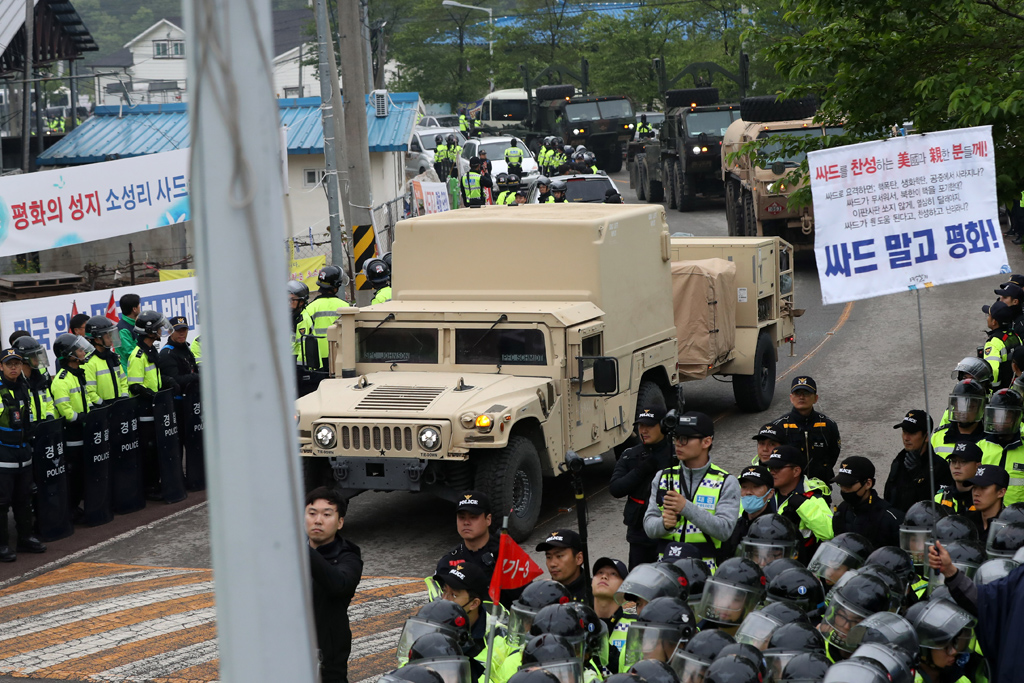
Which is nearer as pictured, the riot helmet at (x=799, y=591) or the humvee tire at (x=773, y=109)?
the riot helmet at (x=799, y=591)

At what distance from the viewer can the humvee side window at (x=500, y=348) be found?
10.9m

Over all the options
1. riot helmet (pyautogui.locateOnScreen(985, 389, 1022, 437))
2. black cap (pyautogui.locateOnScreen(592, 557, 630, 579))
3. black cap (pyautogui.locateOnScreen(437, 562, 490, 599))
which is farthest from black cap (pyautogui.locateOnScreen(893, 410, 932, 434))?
black cap (pyautogui.locateOnScreen(437, 562, 490, 599))

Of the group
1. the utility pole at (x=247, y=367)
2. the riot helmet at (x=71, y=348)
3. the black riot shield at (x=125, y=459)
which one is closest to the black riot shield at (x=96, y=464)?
the black riot shield at (x=125, y=459)

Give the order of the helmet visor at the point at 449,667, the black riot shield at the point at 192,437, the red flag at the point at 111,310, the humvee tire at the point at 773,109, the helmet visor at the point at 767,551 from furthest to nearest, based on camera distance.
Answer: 1. the humvee tire at the point at 773,109
2. the red flag at the point at 111,310
3. the black riot shield at the point at 192,437
4. the helmet visor at the point at 767,551
5. the helmet visor at the point at 449,667

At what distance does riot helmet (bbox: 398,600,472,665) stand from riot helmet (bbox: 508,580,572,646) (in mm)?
287

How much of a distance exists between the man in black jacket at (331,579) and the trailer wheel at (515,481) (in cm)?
407

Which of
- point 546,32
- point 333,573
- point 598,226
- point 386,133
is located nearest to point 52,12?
point 386,133

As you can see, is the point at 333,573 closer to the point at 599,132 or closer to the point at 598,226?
the point at 598,226

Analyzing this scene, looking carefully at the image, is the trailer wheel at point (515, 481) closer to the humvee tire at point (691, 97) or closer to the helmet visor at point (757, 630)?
the helmet visor at point (757, 630)

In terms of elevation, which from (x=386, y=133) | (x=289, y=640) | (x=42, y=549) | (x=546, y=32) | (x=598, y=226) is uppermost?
(x=546, y=32)

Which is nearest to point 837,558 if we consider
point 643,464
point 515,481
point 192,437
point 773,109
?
point 643,464

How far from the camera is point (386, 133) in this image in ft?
93.0

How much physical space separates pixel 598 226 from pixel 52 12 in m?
19.6

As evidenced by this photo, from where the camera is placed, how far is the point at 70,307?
43.0ft
